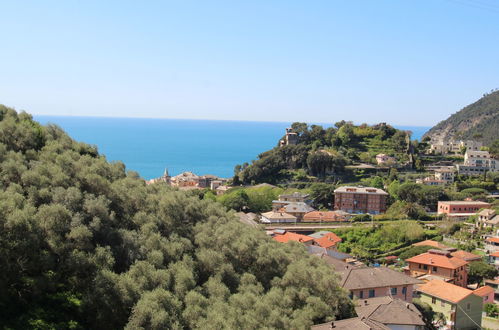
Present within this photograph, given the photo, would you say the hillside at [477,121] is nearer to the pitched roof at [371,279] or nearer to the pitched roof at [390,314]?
the pitched roof at [371,279]

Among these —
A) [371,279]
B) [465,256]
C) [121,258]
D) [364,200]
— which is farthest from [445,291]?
[364,200]

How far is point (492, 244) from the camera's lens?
3781 centimetres

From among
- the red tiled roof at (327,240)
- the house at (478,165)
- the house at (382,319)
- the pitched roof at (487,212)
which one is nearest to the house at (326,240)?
the red tiled roof at (327,240)

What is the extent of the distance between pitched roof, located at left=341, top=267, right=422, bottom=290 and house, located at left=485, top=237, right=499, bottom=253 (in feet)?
58.3

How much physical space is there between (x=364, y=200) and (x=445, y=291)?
30206 millimetres

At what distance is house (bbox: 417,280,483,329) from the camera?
23.1m

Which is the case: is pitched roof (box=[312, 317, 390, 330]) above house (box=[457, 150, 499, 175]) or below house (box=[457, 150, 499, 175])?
below

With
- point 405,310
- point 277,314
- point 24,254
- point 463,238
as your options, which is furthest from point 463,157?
point 24,254

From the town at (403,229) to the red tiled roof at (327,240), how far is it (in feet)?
0.37

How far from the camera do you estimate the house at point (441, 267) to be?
29.4 m

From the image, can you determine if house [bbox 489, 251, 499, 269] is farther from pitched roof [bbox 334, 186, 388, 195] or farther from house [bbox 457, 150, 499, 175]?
house [bbox 457, 150, 499, 175]

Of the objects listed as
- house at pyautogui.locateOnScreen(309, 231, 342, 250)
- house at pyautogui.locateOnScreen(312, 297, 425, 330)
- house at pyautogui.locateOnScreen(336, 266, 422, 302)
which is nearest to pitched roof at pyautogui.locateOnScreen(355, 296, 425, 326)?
house at pyautogui.locateOnScreen(312, 297, 425, 330)

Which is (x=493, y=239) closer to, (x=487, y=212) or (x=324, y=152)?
(x=487, y=212)

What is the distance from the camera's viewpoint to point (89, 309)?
1153cm
